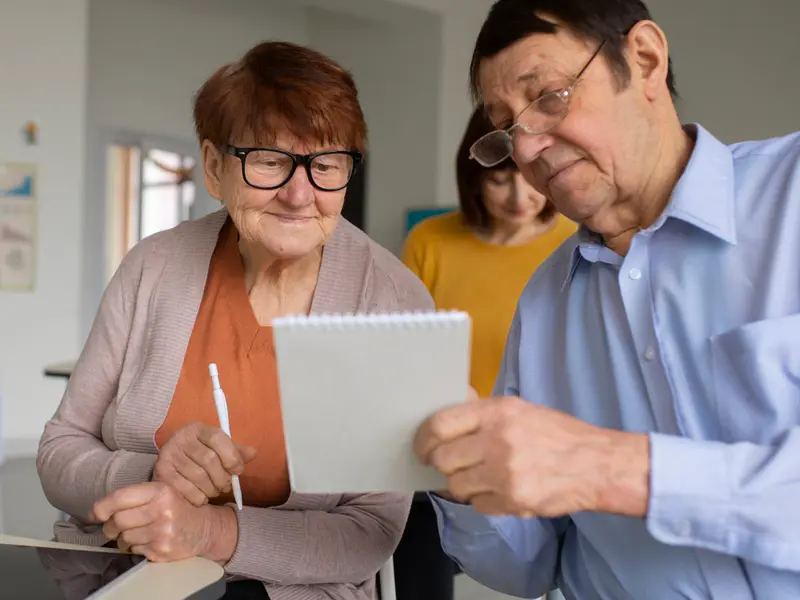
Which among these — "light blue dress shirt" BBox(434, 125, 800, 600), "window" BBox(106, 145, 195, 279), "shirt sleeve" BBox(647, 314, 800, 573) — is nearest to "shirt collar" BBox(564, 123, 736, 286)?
"light blue dress shirt" BBox(434, 125, 800, 600)

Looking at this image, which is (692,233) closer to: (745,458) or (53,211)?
(745,458)

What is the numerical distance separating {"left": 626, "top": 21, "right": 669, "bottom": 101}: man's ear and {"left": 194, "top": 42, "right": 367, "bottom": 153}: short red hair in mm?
499

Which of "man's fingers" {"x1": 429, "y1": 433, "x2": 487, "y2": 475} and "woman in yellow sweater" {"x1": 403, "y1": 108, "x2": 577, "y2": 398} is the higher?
"woman in yellow sweater" {"x1": 403, "y1": 108, "x2": 577, "y2": 398}

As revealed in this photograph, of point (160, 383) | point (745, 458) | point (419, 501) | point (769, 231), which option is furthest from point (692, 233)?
point (160, 383)

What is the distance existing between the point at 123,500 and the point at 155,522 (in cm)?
5

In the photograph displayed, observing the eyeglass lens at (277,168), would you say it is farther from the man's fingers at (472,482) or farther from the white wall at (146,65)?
the white wall at (146,65)

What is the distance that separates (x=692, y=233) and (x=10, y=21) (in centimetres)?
531

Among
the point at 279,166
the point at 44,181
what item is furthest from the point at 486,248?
the point at 44,181

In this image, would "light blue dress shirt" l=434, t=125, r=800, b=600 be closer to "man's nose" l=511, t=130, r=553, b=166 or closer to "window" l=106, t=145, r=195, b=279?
"man's nose" l=511, t=130, r=553, b=166

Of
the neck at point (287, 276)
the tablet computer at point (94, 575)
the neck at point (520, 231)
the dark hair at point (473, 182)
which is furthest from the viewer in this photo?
the neck at point (520, 231)

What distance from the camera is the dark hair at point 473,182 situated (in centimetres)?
241

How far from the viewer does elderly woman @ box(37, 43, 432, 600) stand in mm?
1328

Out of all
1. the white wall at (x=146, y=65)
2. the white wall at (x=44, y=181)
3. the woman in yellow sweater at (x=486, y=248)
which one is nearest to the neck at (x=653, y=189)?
the woman in yellow sweater at (x=486, y=248)

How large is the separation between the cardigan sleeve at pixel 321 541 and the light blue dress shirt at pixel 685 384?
0.54 feet
